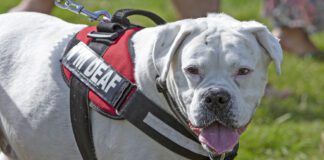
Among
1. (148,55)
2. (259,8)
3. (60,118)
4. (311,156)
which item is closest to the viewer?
(148,55)

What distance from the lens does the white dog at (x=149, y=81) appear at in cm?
324

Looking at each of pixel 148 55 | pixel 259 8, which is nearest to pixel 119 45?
pixel 148 55

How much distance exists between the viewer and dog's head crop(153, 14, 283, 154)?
10.6 feet

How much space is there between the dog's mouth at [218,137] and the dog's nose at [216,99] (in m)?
0.11

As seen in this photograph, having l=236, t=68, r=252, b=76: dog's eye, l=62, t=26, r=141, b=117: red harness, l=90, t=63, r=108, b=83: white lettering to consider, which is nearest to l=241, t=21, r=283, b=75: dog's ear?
l=236, t=68, r=252, b=76: dog's eye

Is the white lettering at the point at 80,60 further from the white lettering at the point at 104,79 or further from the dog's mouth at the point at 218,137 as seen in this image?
the dog's mouth at the point at 218,137

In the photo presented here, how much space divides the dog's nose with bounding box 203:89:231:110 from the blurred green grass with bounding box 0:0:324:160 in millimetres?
2111

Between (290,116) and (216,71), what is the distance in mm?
3078

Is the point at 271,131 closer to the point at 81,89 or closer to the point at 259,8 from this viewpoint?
the point at 81,89

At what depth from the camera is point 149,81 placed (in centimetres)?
344

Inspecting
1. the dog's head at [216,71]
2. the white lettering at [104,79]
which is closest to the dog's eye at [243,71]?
the dog's head at [216,71]

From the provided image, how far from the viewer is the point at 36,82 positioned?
3.78m

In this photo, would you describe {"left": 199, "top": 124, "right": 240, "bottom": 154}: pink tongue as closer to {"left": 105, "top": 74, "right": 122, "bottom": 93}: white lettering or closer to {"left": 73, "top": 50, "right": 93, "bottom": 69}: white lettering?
{"left": 105, "top": 74, "right": 122, "bottom": 93}: white lettering

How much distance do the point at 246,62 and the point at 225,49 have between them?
0.10 m
